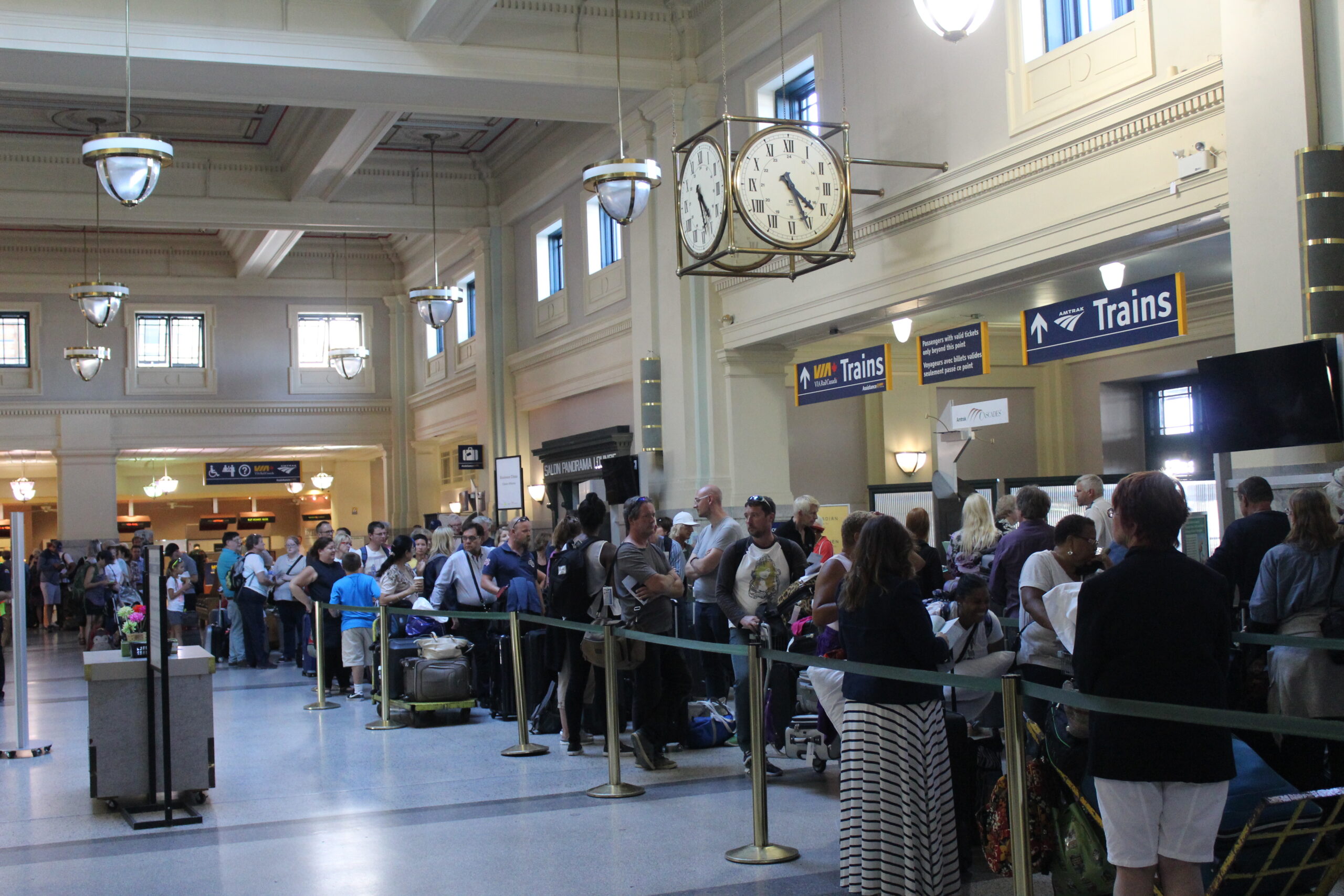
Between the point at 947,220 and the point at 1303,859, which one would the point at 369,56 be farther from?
the point at 1303,859

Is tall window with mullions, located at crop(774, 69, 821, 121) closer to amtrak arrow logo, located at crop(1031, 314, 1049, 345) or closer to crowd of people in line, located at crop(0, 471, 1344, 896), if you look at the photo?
amtrak arrow logo, located at crop(1031, 314, 1049, 345)

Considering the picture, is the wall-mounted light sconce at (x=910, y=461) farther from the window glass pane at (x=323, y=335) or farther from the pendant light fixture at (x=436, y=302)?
the window glass pane at (x=323, y=335)

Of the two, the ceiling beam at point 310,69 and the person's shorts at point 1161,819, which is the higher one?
the ceiling beam at point 310,69

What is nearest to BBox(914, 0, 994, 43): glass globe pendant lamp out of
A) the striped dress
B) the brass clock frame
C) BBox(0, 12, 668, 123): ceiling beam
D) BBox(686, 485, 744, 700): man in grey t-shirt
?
the brass clock frame

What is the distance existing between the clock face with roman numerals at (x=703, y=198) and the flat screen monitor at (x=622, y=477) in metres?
4.78

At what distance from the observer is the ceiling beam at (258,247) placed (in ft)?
71.2

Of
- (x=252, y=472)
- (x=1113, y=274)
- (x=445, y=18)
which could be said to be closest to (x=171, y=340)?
(x=252, y=472)

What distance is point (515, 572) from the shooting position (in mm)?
10281

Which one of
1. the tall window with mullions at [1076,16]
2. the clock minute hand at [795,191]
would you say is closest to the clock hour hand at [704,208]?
the clock minute hand at [795,191]

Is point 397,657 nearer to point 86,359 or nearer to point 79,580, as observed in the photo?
point 86,359

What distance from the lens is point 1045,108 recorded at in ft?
30.3

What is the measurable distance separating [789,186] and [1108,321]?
103 inches

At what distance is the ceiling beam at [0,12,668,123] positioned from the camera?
1210 centimetres

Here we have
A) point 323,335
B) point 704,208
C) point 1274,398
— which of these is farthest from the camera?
point 323,335
